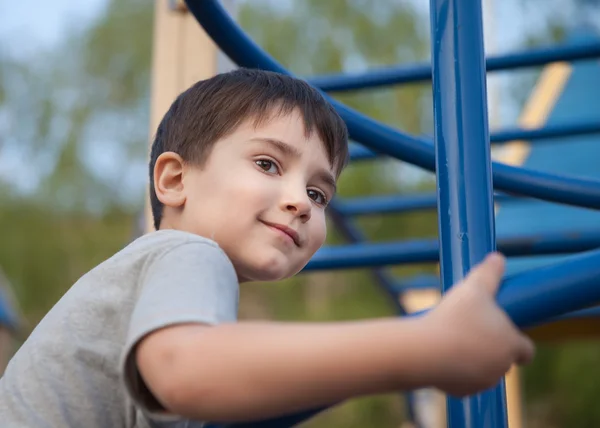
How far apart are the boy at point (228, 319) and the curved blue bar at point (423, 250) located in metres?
0.61

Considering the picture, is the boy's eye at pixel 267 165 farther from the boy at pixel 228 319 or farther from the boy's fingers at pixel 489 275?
the boy's fingers at pixel 489 275

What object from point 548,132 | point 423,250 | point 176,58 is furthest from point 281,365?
point 548,132

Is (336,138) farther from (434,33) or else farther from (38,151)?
(38,151)

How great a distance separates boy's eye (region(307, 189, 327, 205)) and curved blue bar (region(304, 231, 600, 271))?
0.57 metres

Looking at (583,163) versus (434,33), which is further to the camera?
(583,163)

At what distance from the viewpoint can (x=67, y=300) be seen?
0.55m

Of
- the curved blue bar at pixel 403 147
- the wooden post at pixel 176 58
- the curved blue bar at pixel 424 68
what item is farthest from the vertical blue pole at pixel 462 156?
the curved blue bar at pixel 424 68

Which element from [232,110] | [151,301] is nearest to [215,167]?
[232,110]

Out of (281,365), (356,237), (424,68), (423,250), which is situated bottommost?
(356,237)

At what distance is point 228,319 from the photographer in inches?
16.5

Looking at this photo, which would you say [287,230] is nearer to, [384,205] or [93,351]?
[93,351]

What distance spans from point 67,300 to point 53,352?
4 cm

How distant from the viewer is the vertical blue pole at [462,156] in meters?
0.50

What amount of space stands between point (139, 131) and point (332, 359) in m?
7.79
